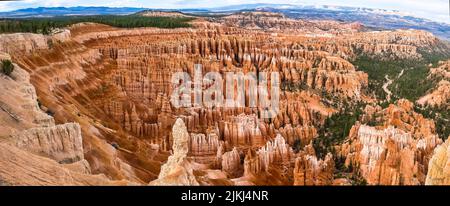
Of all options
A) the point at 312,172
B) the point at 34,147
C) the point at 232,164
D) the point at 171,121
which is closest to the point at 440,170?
the point at 312,172

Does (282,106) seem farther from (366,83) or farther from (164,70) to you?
(366,83)

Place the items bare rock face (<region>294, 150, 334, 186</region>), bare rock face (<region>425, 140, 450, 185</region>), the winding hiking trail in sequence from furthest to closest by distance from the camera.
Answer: the winding hiking trail < bare rock face (<region>294, 150, 334, 186</region>) < bare rock face (<region>425, 140, 450, 185</region>)

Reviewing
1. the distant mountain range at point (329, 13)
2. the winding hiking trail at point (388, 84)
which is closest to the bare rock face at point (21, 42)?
the distant mountain range at point (329, 13)

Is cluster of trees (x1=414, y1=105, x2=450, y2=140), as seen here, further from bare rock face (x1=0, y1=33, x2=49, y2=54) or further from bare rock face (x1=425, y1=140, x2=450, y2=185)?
bare rock face (x1=0, y1=33, x2=49, y2=54)

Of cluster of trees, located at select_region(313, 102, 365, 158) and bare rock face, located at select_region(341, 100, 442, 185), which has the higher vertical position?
bare rock face, located at select_region(341, 100, 442, 185)

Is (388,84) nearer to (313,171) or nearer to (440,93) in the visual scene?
(440,93)

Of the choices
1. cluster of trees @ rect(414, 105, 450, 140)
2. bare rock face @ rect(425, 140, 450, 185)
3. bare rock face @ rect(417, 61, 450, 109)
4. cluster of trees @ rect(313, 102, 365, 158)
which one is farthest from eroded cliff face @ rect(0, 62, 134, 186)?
bare rock face @ rect(417, 61, 450, 109)

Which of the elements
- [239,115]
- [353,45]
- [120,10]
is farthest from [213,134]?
[120,10]
